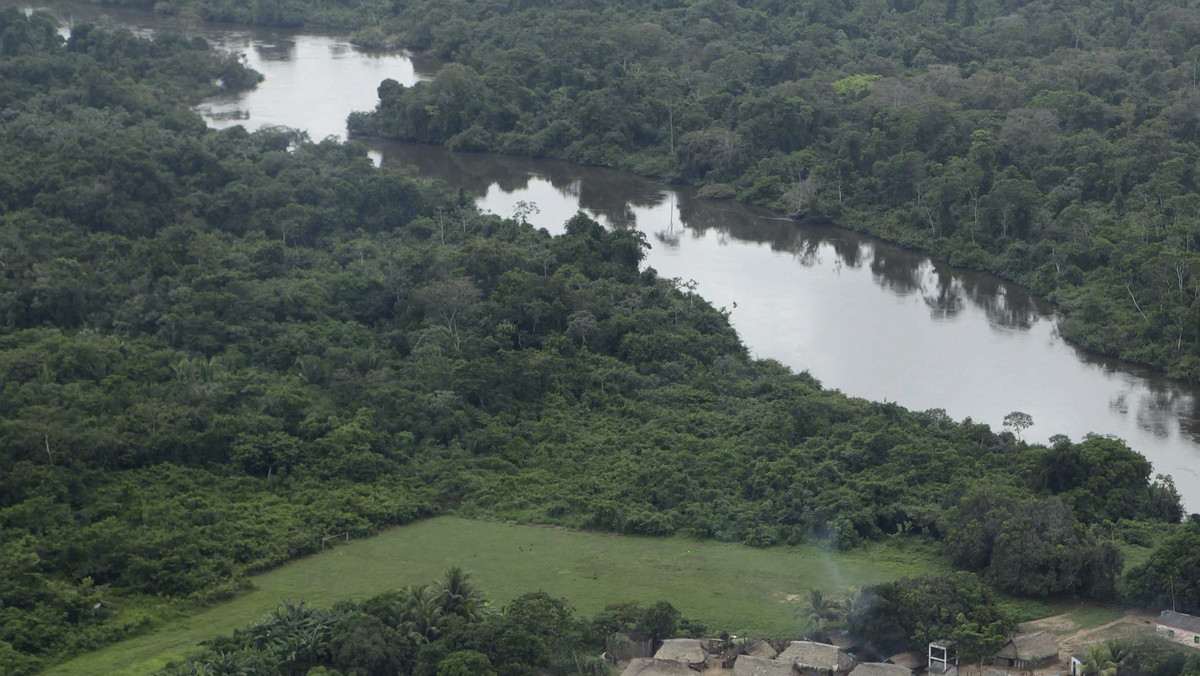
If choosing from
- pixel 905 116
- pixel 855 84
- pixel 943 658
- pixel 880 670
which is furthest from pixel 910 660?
pixel 855 84

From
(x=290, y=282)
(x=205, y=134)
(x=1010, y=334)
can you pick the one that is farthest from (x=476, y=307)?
(x=205, y=134)

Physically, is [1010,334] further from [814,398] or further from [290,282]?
[290,282]

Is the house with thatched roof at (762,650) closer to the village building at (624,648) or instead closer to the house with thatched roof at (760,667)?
the house with thatched roof at (760,667)

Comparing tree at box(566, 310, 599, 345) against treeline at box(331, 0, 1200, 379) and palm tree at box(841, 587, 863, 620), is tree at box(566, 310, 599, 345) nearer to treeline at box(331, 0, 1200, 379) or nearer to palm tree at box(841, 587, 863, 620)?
treeline at box(331, 0, 1200, 379)

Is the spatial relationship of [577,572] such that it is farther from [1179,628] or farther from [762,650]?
[1179,628]

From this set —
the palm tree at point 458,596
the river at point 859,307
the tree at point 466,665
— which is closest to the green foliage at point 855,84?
the river at point 859,307

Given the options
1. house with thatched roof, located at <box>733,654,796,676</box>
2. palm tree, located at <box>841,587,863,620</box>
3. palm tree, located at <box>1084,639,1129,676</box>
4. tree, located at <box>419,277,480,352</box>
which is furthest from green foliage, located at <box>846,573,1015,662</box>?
tree, located at <box>419,277,480,352</box>
